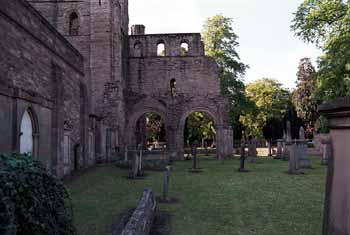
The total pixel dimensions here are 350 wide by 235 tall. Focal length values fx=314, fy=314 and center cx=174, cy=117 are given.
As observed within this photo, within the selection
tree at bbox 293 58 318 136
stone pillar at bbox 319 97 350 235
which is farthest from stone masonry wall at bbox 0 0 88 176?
tree at bbox 293 58 318 136

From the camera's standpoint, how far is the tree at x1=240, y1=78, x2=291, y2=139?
45.2 metres

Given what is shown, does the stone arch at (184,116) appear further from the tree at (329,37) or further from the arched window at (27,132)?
the arched window at (27,132)

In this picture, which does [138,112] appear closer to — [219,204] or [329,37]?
[329,37]

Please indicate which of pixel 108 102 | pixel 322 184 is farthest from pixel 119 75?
pixel 322 184

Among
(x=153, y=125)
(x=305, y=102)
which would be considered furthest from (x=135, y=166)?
(x=305, y=102)

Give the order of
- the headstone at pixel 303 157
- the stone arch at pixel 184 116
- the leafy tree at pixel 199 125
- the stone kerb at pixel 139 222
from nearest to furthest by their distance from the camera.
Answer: the stone kerb at pixel 139 222, the headstone at pixel 303 157, the stone arch at pixel 184 116, the leafy tree at pixel 199 125

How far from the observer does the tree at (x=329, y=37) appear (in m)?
15.9

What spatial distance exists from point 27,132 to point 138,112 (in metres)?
16.5

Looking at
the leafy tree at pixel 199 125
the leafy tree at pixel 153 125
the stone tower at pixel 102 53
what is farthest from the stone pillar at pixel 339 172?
the leafy tree at pixel 153 125

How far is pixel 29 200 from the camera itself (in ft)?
9.14

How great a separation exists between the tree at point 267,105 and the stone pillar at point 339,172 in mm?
42926

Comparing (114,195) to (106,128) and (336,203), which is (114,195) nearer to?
(336,203)

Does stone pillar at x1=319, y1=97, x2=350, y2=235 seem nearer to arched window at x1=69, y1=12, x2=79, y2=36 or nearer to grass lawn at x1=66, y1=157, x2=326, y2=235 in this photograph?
grass lawn at x1=66, y1=157, x2=326, y2=235

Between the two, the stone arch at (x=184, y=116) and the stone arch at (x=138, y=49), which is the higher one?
the stone arch at (x=138, y=49)
